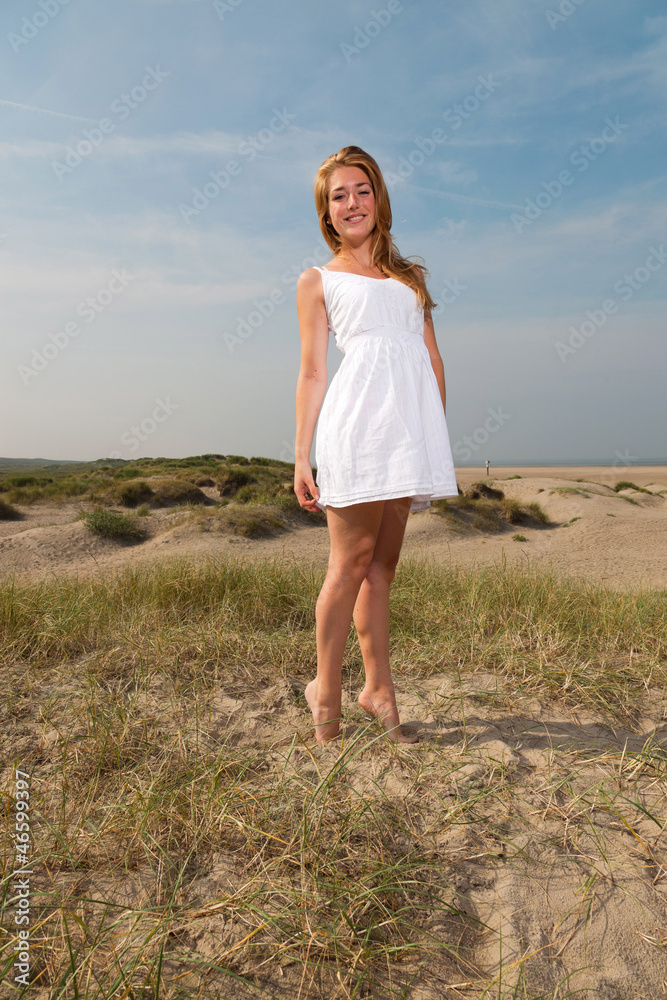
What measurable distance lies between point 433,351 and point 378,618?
3.56 feet

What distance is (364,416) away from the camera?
6.39 ft

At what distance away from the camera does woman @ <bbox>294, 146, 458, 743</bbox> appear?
1936mm

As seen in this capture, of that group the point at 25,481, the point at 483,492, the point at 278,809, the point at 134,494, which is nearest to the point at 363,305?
the point at 278,809

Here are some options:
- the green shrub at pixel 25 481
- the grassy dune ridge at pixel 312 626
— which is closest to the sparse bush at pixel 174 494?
the green shrub at pixel 25 481

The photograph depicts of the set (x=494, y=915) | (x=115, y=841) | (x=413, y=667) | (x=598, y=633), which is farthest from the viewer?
(x=598, y=633)

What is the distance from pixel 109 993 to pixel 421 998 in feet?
2.06

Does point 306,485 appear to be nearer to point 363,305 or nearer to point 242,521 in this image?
point 363,305

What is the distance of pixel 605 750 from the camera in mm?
2012

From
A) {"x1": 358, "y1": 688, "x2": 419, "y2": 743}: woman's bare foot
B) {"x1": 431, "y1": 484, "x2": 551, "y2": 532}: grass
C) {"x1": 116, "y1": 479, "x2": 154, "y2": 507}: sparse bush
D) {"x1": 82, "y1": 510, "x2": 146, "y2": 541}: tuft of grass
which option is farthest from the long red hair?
{"x1": 116, "y1": 479, "x2": 154, "y2": 507}: sparse bush

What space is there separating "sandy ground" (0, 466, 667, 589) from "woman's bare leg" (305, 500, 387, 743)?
6.17 metres

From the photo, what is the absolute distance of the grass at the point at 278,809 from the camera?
1.23m

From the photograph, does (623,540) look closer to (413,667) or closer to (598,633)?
(598,633)

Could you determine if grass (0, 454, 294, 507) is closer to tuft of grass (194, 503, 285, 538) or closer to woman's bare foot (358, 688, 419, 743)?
tuft of grass (194, 503, 285, 538)

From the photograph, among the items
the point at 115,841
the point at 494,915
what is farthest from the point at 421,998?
the point at 115,841
